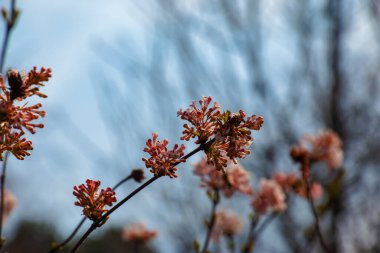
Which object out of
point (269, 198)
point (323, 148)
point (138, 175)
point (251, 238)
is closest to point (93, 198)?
point (138, 175)

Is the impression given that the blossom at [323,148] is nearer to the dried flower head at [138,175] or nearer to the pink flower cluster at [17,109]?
the dried flower head at [138,175]

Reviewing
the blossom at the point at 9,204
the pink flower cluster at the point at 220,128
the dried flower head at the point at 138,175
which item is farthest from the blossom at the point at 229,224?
the pink flower cluster at the point at 220,128

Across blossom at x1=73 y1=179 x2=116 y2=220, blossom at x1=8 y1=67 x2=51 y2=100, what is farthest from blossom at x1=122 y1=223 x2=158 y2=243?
blossom at x1=8 y1=67 x2=51 y2=100

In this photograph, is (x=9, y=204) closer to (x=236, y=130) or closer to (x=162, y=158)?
(x=162, y=158)

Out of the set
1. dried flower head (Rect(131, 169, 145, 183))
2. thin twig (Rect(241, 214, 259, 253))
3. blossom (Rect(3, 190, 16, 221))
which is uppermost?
thin twig (Rect(241, 214, 259, 253))

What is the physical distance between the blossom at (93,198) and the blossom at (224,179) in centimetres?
86

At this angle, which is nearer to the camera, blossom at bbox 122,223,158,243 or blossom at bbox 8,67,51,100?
blossom at bbox 8,67,51,100

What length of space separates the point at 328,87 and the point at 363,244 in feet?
7.53

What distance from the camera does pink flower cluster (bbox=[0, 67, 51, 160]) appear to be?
99cm

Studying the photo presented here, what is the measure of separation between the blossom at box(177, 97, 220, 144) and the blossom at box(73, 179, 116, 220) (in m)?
0.24

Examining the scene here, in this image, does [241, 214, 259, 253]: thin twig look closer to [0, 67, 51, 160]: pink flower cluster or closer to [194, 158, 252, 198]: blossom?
[194, 158, 252, 198]: blossom

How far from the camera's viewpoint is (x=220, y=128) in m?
1.16

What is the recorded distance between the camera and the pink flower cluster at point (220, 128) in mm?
1159

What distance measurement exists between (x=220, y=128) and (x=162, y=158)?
0.54 ft
